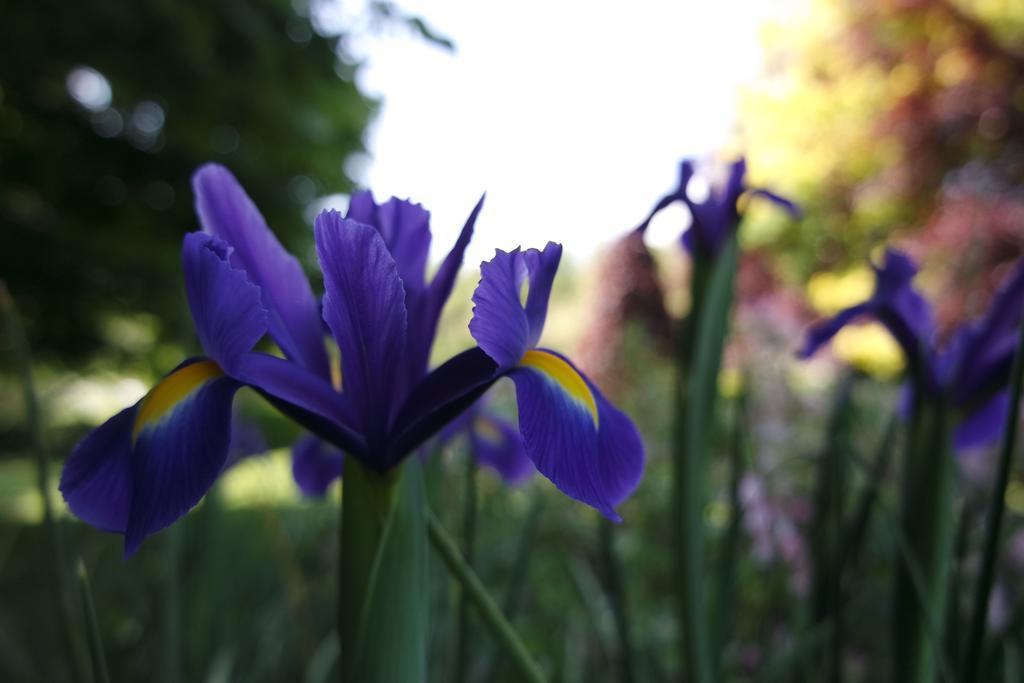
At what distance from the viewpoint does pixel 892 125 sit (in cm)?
782

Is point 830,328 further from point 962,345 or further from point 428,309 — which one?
point 428,309

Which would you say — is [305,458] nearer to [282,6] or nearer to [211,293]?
[211,293]

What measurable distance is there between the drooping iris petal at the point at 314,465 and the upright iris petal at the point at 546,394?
443 millimetres

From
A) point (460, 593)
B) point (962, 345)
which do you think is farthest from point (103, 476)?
point (962, 345)

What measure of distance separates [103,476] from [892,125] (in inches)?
343

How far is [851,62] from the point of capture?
27.9 ft

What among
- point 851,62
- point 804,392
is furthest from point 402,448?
point 851,62

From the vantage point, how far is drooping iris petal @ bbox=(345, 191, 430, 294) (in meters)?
0.76

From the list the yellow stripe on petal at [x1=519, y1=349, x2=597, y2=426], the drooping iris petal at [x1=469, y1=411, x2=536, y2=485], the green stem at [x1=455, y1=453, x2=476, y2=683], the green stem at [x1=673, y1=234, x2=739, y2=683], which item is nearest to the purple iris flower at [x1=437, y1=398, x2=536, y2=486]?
the drooping iris petal at [x1=469, y1=411, x2=536, y2=485]

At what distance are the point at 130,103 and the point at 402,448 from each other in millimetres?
3736

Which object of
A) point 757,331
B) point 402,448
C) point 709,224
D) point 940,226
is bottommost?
point 402,448

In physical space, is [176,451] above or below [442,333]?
below

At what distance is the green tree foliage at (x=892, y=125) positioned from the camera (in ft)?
23.3

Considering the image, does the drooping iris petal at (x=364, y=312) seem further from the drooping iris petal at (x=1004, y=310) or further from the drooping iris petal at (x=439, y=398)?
the drooping iris petal at (x=1004, y=310)
